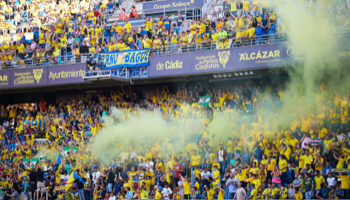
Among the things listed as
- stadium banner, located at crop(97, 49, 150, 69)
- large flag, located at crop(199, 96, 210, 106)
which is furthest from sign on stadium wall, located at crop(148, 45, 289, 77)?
large flag, located at crop(199, 96, 210, 106)

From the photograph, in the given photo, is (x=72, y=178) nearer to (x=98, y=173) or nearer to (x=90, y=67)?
(x=98, y=173)

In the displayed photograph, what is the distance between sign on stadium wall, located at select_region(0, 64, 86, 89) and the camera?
2253cm

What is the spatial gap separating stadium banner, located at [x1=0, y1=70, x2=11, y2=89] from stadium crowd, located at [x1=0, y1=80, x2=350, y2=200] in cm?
229

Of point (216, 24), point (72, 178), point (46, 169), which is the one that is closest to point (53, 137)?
point (46, 169)

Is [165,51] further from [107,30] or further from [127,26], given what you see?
[107,30]

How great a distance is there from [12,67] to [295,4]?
46.5 ft

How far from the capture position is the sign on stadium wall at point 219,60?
734 inches

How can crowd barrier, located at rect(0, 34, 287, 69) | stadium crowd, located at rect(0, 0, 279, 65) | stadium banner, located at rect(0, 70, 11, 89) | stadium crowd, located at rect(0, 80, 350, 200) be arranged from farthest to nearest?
stadium banner, located at rect(0, 70, 11, 89)
stadium crowd, located at rect(0, 0, 279, 65)
crowd barrier, located at rect(0, 34, 287, 69)
stadium crowd, located at rect(0, 80, 350, 200)

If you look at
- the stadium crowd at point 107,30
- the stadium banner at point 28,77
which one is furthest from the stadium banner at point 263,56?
the stadium banner at point 28,77

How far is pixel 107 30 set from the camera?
23.3 meters

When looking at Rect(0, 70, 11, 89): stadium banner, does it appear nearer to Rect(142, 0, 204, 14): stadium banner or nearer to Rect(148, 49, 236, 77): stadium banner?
Rect(142, 0, 204, 14): stadium banner

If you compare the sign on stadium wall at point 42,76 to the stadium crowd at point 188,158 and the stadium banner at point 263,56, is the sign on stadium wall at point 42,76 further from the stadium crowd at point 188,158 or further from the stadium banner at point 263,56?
the stadium banner at point 263,56

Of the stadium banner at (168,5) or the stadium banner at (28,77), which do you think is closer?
the stadium banner at (28,77)

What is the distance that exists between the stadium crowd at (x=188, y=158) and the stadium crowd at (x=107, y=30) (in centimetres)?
212
